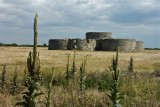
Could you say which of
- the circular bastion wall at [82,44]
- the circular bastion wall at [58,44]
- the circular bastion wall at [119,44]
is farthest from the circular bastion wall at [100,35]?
the circular bastion wall at [58,44]

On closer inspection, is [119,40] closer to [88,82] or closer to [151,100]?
[88,82]

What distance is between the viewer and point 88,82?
22.5 m

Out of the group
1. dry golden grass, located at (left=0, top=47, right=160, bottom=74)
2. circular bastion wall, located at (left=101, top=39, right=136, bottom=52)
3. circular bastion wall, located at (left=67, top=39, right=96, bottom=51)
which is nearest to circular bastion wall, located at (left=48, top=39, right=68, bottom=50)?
circular bastion wall, located at (left=67, top=39, right=96, bottom=51)

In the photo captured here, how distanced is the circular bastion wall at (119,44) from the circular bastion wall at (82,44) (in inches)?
95.4

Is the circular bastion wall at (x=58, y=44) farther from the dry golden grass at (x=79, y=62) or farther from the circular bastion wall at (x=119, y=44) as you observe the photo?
the dry golden grass at (x=79, y=62)

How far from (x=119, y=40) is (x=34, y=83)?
258ft

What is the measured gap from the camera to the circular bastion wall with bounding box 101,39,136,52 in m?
84.4

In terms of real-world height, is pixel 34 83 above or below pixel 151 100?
above

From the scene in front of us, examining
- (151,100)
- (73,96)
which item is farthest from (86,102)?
(151,100)

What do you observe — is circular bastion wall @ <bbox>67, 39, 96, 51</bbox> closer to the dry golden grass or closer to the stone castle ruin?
the stone castle ruin

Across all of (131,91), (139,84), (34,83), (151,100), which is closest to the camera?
(34,83)

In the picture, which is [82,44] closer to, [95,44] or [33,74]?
[95,44]

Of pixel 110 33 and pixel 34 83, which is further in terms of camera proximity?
pixel 110 33

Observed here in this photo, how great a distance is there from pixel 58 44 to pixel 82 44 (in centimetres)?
607
